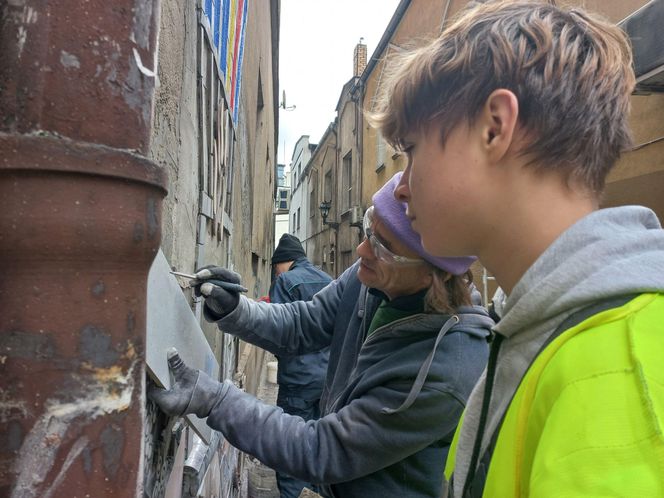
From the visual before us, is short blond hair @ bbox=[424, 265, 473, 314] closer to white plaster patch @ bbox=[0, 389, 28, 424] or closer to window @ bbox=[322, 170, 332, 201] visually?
white plaster patch @ bbox=[0, 389, 28, 424]

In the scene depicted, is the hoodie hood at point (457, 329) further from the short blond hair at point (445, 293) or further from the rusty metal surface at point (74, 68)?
the rusty metal surface at point (74, 68)

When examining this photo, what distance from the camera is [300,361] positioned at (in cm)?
405

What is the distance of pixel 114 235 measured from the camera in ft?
2.29

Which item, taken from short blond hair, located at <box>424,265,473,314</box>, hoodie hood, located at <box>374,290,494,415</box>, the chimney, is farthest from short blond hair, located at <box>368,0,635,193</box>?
the chimney

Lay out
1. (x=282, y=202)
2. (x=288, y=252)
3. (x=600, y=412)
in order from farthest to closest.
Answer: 1. (x=282, y=202)
2. (x=288, y=252)
3. (x=600, y=412)

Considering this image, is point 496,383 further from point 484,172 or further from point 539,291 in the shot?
point 484,172

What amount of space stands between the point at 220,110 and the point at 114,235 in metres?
1.89

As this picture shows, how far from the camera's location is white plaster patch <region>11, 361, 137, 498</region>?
2.14ft

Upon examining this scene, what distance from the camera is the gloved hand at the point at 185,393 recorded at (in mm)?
1117

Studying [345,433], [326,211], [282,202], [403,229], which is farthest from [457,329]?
[282,202]

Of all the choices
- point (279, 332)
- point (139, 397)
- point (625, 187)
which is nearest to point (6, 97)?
point (139, 397)

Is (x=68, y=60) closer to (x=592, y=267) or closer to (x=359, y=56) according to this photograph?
(x=592, y=267)

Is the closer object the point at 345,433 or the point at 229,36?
the point at 345,433

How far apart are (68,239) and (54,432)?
26 cm
